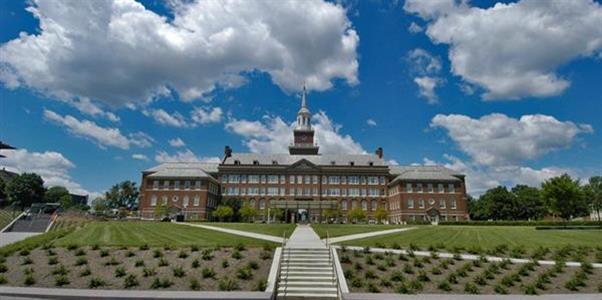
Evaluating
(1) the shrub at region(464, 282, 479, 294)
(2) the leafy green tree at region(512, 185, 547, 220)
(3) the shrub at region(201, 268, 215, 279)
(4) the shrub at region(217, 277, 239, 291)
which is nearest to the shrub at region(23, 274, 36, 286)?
(3) the shrub at region(201, 268, 215, 279)

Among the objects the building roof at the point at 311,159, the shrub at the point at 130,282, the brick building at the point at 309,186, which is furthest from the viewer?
the building roof at the point at 311,159

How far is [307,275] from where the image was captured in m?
14.9

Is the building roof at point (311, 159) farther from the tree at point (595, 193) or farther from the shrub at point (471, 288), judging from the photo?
the shrub at point (471, 288)

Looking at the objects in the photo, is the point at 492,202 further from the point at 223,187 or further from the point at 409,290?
the point at 409,290

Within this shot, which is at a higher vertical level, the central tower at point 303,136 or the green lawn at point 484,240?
the central tower at point 303,136

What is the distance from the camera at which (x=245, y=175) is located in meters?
76.2

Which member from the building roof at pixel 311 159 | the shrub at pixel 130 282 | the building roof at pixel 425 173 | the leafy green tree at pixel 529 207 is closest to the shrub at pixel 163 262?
the shrub at pixel 130 282

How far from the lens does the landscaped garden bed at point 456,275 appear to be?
13508mm

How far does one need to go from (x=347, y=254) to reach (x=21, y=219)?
39887 millimetres

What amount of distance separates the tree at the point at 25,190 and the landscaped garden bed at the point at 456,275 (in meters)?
99.6

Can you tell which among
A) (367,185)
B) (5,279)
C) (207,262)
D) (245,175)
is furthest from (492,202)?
(5,279)

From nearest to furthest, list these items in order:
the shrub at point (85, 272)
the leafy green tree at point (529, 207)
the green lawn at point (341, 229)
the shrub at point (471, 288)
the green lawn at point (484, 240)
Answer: the shrub at point (471, 288), the shrub at point (85, 272), the green lawn at point (484, 240), the green lawn at point (341, 229), the leafy green tree at point (529, 207)

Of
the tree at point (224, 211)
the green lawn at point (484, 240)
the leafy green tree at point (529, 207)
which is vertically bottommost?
the green lawn at point (484, 240)

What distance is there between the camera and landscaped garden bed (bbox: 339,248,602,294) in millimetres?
13508
